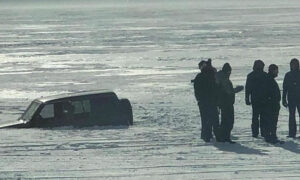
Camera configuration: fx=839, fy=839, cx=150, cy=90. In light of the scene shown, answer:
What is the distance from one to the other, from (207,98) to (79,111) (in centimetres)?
436

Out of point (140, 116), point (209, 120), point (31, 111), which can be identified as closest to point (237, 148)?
point (209, 120)

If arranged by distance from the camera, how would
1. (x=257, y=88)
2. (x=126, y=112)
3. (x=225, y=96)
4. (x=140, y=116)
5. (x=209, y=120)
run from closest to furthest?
1. (x=257, y=88)
2. (x=225, y=96)
3. (x=209, y=120)
4. (x=126, y=112)
5. (x=140, y=116)

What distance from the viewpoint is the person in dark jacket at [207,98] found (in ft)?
46.6

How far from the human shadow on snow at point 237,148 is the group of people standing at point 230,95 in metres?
0.30

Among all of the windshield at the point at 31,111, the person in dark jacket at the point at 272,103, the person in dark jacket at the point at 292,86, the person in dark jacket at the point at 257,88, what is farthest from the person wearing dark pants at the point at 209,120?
the windshield at the point at 31,111

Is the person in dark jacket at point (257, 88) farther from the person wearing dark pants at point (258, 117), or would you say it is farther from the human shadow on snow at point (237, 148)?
the human shadow on snow at point (237, 148)

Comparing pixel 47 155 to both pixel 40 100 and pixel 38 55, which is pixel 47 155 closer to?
pixel 40 100

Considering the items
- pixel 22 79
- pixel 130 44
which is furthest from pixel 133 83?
pixel 130 44

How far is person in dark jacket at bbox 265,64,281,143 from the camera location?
46.7ft

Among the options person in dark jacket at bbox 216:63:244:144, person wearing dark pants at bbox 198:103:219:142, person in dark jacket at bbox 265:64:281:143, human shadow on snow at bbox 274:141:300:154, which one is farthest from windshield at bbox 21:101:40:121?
human shadow on snow at bbox 274:141:300:154

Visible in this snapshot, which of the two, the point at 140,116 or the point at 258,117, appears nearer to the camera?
the point at 258,117

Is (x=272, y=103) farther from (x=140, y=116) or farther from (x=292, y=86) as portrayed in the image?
(x=140, y=116)

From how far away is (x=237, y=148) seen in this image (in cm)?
1370

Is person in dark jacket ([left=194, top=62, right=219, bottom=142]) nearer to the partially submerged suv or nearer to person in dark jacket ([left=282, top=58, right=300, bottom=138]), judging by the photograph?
person in dark jacket ([left=282, top=58, right=300, bottom=138])
